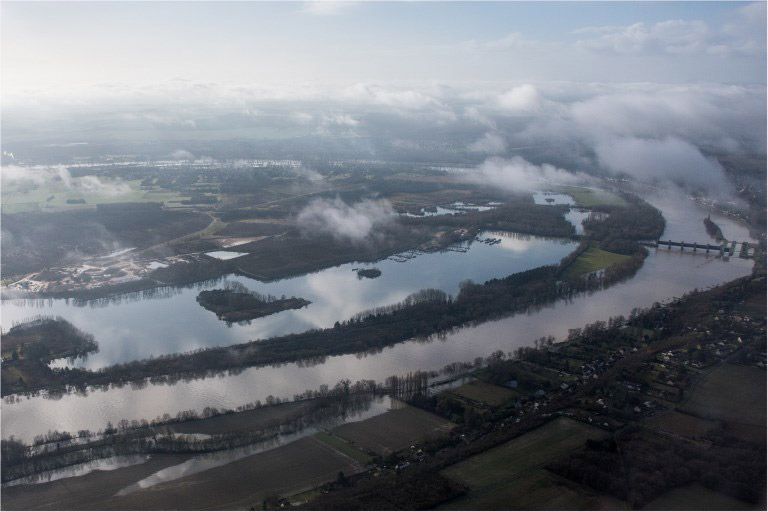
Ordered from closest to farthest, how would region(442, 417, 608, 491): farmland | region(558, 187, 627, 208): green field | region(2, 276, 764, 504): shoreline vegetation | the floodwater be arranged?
region(442, 417, 608, 491): farmland < region(2, 276, 764, 504): shoreline vegetation < the floodwater < region(558, 187, 627, 208): green field

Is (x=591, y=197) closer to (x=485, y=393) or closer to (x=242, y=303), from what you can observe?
(x=242, y=303)

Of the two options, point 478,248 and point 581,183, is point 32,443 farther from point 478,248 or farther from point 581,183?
point 581,183

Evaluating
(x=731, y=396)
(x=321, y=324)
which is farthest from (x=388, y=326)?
(x=731, y=396)

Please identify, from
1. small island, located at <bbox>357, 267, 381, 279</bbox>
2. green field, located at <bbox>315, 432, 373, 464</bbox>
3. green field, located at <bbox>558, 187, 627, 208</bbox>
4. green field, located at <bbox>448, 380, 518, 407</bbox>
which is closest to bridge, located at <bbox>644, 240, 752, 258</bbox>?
green field, located at <bbox>558, 187, 627, 208</bbox>

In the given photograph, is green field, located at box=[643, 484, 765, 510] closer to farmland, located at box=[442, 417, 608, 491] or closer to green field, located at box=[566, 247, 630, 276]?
farmland, located at box=[442, 417, 608, 491]

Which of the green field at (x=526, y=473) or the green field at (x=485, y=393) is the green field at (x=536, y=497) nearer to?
the green field at (x=526, y=473)

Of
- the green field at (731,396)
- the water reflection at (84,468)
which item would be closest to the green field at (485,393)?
the green field at (731,396)
